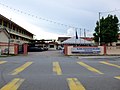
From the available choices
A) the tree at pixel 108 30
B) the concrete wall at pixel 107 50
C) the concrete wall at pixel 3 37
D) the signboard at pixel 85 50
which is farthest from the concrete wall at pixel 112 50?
the concrete wall at pixel 3 37

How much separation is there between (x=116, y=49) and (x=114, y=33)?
14.5 metres

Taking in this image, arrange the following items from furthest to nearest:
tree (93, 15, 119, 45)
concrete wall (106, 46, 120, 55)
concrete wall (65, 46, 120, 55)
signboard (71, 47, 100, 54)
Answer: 1. tree (93, 15, 119, 45)
2. concrete wall (106, 46, 120, 55)
3. concrete wall (65, 46, 120, 55)
4. signboard (71, 47, 100, 54)

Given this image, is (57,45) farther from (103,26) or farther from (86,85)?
(86,85)

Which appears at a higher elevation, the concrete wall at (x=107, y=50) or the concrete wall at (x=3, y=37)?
the concrete wall at (x=3, y=37)

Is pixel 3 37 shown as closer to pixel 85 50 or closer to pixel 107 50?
pixel 85 50

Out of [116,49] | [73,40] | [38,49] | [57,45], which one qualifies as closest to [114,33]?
[73,40]

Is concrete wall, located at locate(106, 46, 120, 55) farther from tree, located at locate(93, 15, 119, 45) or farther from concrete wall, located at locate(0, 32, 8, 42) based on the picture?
concrete wall, located at locate(0, 32, 8, 42)

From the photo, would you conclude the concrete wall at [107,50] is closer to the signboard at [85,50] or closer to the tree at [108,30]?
the signboard at [85,50]

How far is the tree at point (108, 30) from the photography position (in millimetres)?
64669

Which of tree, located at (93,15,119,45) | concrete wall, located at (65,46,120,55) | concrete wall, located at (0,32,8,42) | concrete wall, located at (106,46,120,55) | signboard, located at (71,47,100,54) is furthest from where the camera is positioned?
tree, located at (93,15,119,45)

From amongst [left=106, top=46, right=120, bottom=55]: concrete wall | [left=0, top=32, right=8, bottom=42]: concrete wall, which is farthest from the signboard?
[left=0, top=32, right=8, bottom=42]: concrete wall

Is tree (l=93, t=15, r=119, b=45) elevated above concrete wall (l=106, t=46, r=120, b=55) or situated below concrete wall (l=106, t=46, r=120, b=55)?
above

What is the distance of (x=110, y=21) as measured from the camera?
2650 inches

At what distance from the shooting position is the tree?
64669 mm
